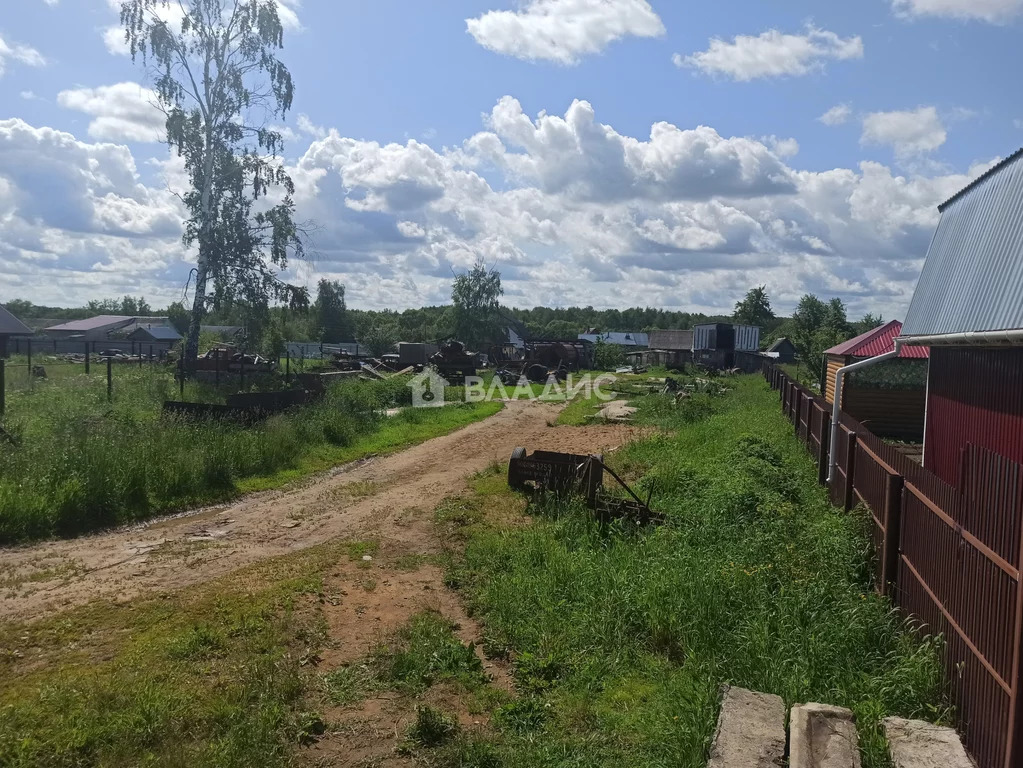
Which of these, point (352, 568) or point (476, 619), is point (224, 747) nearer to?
point (476, 619)

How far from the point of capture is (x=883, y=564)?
19.3 feet

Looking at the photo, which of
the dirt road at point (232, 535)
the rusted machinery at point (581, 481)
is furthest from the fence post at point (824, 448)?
the dirt road at point (232, 535)

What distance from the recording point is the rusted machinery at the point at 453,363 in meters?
34.7

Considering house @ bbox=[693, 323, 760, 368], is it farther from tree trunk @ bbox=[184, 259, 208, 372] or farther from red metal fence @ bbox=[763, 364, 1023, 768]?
red metal fence @ bbox=[763, 364, 1023, 768]

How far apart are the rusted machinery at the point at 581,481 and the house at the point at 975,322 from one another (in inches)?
132

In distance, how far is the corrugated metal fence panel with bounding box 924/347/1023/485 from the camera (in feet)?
26.4

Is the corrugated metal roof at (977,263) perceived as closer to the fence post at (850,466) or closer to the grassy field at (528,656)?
the fence post at (850,466)

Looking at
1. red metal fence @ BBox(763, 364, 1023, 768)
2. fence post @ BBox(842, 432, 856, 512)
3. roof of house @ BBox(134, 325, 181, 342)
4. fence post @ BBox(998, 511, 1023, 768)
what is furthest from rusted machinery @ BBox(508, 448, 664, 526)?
roof of house @ BBox(134, 325, 181, 342)

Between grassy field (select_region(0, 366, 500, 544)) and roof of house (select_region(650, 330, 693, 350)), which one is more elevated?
roof of house (select_region(650, 330, 693, 350))

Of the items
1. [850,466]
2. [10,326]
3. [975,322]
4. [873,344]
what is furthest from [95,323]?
[975,322]

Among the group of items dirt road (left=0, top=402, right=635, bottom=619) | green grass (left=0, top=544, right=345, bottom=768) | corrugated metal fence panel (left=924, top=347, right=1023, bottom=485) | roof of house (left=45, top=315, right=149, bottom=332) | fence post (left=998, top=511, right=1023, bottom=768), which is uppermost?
roof of house (left=45, top=315, right=149, bottom=332)

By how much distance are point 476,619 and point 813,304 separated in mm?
72242

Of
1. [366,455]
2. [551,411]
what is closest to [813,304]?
[551,411]

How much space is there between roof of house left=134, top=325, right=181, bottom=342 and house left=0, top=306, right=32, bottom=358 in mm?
44512
